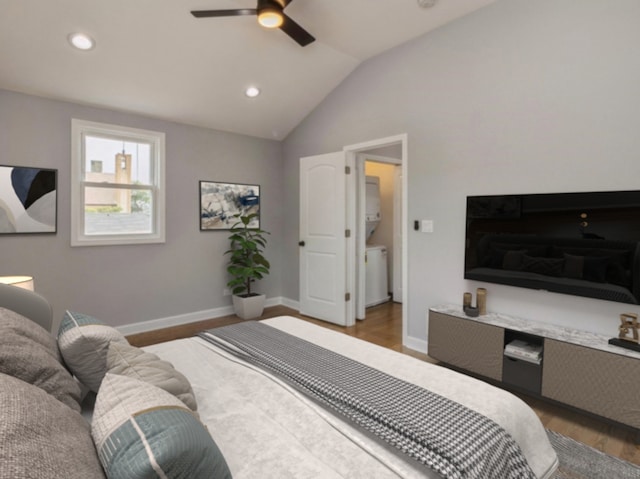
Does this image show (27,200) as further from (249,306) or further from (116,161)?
(249,306)

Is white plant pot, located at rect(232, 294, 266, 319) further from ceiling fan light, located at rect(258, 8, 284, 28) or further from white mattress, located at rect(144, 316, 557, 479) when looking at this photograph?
ceiling fan light, located at rect(258, 8, 284, 28)

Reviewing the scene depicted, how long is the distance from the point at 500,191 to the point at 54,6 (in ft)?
12.0

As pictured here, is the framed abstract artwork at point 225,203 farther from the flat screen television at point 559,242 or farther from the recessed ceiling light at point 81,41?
the flat screen television at point 559,242

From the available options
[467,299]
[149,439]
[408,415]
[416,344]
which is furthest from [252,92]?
[149,439]

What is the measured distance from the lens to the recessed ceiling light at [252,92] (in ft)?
13.0

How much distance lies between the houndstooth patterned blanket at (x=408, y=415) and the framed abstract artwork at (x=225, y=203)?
3.11m

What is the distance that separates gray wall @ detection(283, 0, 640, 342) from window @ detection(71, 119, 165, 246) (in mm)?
2453

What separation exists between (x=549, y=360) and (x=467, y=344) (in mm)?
568

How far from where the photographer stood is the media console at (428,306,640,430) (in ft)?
6.74

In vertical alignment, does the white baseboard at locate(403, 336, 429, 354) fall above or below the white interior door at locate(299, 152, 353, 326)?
below

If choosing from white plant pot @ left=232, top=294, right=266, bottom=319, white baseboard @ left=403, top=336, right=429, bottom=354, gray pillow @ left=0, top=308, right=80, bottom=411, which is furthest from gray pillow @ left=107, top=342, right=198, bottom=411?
white plant pot @ left=232, top=294, right=266, bottom=319

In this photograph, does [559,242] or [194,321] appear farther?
[194,321]

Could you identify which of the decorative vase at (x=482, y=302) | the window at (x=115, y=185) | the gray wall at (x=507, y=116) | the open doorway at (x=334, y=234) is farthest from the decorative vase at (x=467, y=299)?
the window at (x=115, y=185)

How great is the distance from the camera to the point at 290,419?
3.94 feet
